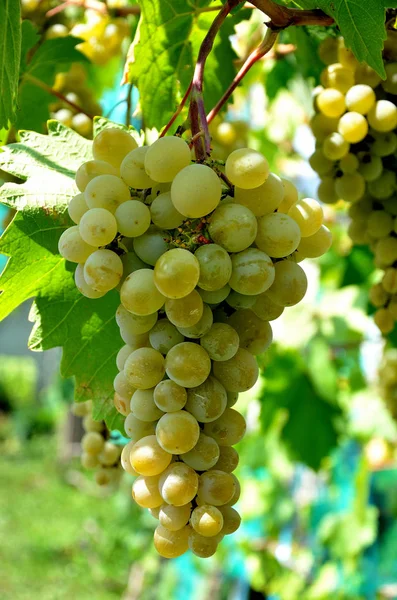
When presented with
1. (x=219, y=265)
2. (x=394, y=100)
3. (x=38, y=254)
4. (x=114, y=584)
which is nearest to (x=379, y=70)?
(x=394, y=100)

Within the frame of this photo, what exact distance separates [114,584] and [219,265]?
396 centimetres

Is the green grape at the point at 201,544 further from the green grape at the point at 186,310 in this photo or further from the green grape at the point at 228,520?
the green grape at the point at 186,310

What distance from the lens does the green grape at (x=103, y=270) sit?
1.65ft

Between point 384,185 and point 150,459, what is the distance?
45cm

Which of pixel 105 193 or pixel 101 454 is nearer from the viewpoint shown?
pixel 105 193

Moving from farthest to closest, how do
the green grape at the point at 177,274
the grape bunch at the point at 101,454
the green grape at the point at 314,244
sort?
1. the grape bunch at the point at 101,454
2. the green grape at the point at 314,244
3. the green grape at the point at 177,274

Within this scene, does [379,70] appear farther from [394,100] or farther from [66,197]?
[66,197]

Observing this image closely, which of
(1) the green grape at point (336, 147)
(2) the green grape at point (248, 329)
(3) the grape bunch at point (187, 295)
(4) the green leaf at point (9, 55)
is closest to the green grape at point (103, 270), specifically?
(3) the grape bunch at point (187, 295)

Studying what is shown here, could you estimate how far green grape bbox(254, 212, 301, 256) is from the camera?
50 cm

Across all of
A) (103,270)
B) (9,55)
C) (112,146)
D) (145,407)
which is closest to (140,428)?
(145,407)

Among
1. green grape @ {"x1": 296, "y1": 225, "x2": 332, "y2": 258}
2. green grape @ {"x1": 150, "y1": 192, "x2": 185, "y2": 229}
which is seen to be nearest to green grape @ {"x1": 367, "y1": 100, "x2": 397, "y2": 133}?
green grape @ {"x1": 296, "y1": 225, "x2": 332, "y2": 258}

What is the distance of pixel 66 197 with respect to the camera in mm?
663

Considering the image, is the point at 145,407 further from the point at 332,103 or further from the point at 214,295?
the point at 332,103

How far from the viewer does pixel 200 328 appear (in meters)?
0.50
